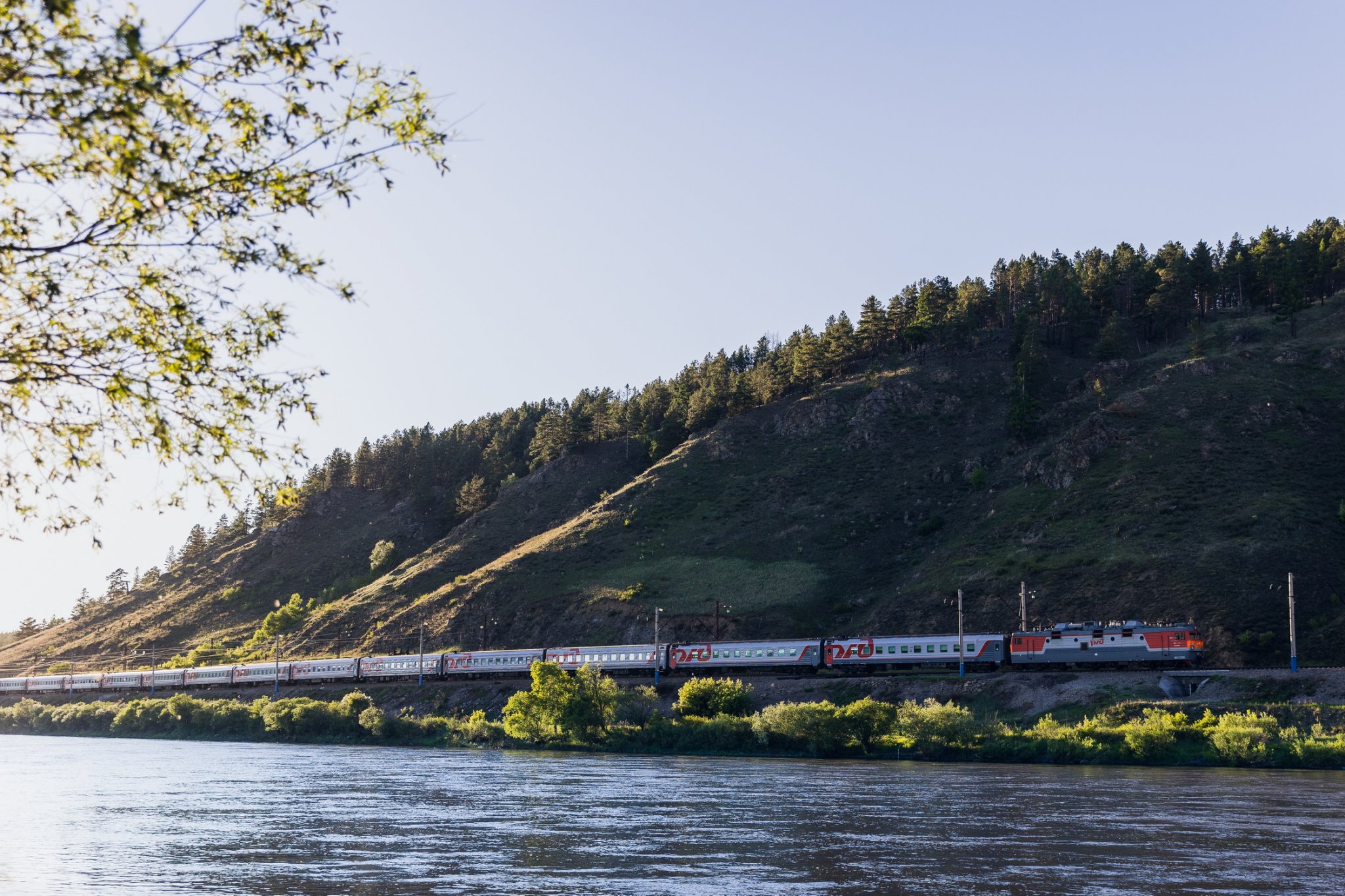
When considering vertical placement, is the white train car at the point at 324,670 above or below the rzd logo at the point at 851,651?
below

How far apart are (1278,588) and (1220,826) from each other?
5737cm

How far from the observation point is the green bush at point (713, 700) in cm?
6631

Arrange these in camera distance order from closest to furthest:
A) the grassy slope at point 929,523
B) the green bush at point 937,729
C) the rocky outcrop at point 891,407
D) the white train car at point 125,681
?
the green bush at point 937,729, the grassy slope at point 929,523, the white train car at point 125,681, the rocky outcrop at point 891,407

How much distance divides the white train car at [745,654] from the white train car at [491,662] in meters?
11.6

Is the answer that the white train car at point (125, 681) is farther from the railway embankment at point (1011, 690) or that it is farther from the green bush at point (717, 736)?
the green bush at point (717, 736)

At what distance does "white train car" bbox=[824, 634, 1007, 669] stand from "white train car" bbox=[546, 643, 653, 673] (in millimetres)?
14636

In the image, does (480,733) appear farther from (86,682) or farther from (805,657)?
(86,682)

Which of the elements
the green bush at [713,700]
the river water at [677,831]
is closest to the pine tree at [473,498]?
the green bush at [713,700]

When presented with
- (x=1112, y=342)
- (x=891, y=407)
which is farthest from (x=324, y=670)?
(x=1112, y=342)

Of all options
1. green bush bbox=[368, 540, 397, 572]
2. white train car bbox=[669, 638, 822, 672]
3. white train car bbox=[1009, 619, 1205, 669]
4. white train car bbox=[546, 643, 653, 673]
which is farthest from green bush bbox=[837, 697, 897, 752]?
green bush bbox=[368, 540, 397, 572]

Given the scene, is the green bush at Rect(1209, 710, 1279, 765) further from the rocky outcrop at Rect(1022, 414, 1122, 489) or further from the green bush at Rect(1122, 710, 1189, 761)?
the rocky outcrop at Rect(1022, 414, 1122, 489)

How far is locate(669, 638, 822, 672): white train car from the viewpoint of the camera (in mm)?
77750

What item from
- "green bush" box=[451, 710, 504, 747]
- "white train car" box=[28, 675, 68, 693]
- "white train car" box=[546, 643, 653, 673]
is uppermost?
"white train car" box=[546, 643, 653, 673]

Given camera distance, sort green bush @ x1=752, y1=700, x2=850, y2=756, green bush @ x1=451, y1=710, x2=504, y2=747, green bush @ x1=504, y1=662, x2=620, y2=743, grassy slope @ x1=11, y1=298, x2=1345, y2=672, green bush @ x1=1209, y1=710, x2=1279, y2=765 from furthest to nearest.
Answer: grassy slope @ x1=11, y1=298, x2=1345, y2=672
green bush @ x1=451, y1=710, x2=504, y2=747
green bush @ x1=504, y1=662, x2=620, y2=743
green bush @ x1=752, y1=700, x2=850, y2=756
green bush @ x1=1209, y1=710, x2=1279, y2=765
